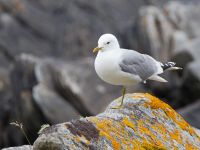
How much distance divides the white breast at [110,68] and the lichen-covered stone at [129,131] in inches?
11.2

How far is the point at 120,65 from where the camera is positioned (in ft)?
22.1

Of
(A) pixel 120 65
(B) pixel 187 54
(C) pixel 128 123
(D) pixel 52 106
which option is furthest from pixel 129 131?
(B) pixel 187 54

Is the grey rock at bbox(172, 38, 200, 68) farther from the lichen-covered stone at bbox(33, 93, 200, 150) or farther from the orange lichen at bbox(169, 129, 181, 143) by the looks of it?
the orange lichen at bbox(169, 129, 181, 143)

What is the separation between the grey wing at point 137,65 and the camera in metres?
6.82

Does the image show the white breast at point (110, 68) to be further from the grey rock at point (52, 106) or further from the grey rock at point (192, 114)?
the grey rock at point (52, 106)

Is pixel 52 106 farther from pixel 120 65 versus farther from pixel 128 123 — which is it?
pixel 128 123

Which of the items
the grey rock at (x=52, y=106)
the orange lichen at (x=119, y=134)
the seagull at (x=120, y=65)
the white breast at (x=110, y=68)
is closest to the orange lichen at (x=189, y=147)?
the orange lichen at (x=119, y=134)

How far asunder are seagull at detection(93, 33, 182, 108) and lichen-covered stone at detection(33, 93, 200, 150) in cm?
31

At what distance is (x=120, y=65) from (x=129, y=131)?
4.96 feet

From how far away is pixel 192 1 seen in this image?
66.9ft

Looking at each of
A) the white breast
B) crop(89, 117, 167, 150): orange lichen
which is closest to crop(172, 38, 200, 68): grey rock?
the white breast

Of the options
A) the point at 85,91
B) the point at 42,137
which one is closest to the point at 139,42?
the point at 85,91

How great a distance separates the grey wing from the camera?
6.82m

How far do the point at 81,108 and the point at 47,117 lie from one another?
1.06 m
